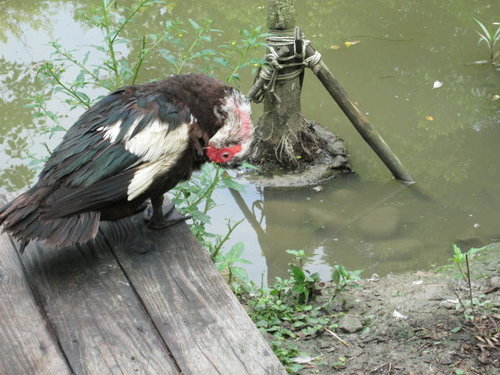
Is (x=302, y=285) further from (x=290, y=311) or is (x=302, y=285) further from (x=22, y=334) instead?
(x=22, y=334)

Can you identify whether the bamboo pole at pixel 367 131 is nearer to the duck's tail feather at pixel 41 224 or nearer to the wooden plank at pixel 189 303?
the wooden plank at pixel 189 303

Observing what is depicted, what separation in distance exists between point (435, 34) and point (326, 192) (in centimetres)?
301

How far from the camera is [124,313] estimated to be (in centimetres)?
219

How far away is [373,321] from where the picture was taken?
340 cm

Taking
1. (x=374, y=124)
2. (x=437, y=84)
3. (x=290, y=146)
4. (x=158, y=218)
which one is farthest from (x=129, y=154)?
(x=437, y=84)

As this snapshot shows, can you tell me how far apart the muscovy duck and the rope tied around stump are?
2.40m

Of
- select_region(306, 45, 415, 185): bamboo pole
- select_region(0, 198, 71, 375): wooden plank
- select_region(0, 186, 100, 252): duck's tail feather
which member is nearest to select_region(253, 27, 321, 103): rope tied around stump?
select_region(306, 45, 415, 185): bamboo pole

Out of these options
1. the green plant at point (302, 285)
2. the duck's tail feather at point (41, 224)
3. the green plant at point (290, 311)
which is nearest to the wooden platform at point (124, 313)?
the duck's tail feather at point (41, 224)

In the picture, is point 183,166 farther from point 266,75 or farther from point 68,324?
point 266,75

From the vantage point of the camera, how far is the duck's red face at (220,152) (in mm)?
2713

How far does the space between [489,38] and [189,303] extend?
551 centimetres

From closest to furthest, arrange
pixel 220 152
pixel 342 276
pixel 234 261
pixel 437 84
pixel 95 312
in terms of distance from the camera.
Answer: pixel 95 312, pixel 220 152, pixel 234 261, pixel 342 276, pixel 437 84

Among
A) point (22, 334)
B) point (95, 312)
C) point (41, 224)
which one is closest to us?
point (22, 334)

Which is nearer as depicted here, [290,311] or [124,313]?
[124,313]
